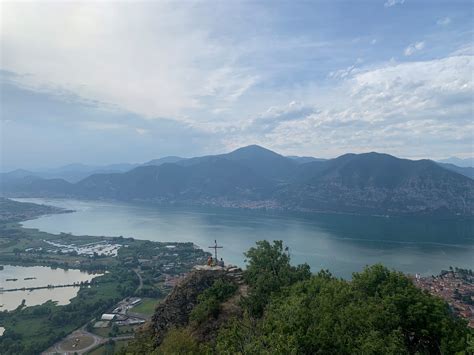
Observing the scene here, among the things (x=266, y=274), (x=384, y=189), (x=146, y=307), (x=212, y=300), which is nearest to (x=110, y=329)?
(x=146, y=307)

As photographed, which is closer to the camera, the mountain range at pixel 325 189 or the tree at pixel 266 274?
the tree at pixel 266 274

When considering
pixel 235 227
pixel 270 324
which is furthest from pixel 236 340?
pixel 235 227

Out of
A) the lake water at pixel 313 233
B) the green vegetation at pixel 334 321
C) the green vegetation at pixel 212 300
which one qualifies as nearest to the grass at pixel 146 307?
the lake water at pixel 313 233

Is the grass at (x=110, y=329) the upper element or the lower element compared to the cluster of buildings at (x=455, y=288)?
lower

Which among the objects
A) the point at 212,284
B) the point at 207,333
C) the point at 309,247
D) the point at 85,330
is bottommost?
the point at 85,330

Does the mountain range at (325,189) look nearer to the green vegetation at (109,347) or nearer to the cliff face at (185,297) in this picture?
the green vegetation at (109,347)

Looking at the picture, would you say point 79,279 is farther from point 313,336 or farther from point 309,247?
point 313,336

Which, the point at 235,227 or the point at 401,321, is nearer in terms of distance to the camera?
the point at 401,321
